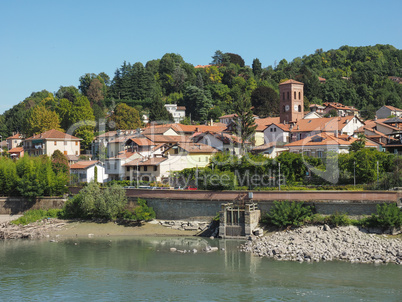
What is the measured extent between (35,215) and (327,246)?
88.2 ft

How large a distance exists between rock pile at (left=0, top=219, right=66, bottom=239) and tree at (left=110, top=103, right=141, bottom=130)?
4321 cm

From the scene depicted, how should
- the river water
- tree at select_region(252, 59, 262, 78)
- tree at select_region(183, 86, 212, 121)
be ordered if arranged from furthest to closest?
tree at select_region(252, 59, 262, 78) < tree at select_region(183, 86, 212, 121) < the river water

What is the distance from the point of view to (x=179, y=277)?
2638 cm

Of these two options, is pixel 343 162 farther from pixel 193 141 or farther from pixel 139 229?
pixel 193 141

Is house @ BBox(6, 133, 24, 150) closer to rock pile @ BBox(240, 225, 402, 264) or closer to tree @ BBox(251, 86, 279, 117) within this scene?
tree @ BBox(251, 86, 279, 117)

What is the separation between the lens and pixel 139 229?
129 feet

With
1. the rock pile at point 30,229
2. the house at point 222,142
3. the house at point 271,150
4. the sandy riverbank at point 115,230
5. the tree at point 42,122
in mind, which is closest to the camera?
the sandy riverbank at point 115,230

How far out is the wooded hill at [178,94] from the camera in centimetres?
8631

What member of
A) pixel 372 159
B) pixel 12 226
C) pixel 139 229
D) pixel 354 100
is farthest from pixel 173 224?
pixel 354 100

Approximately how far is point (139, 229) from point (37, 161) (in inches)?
664

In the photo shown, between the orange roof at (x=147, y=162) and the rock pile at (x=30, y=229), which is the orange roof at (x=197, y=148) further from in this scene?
the rock pile at (x=30, y=229)

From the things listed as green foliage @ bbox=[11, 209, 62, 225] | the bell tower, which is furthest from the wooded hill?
green foliage @ bbox=[11, 209, 62, 225]

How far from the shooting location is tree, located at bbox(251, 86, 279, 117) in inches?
3585

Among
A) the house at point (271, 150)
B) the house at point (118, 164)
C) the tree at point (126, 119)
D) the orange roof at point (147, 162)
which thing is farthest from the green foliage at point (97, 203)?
the tree at point (126, 119)
